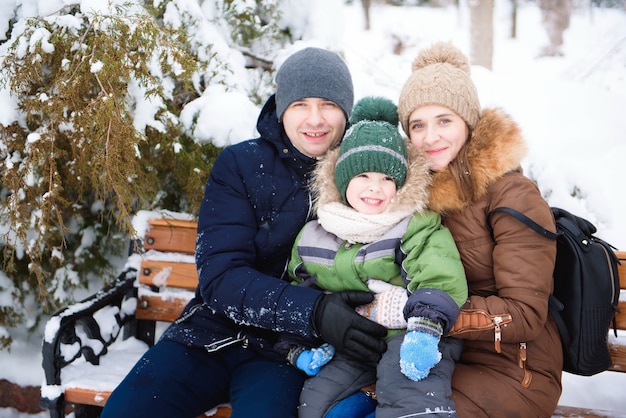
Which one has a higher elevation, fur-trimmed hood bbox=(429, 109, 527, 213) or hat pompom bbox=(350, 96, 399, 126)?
hat pompom bbox=(350, 96, 399, 126)

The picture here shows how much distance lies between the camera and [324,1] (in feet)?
13.6

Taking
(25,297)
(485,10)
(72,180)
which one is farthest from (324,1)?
(485,10)

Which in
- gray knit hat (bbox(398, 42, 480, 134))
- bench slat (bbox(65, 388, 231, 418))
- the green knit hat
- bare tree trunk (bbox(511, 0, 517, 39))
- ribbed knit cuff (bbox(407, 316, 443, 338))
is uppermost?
bare tree trunk (bbox(511, 0, 517, 39))

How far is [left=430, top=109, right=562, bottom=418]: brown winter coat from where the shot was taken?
2.11 meters

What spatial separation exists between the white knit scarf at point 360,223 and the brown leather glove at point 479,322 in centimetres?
47

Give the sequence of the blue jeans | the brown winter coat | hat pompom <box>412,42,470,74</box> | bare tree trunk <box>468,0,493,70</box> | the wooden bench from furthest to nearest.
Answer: bare tree trunk <box>468,0,493,70</box>, the wooden bench, hat pompom <box>412,42,470,74</box>, the blue jeans, the brown winter coat

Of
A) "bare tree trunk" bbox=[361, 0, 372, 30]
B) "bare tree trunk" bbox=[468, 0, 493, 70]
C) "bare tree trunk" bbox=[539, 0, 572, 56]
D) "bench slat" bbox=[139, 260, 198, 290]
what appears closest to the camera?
"bench slat" bbox=[139, 260, 198, 290]

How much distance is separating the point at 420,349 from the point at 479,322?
1.04ft

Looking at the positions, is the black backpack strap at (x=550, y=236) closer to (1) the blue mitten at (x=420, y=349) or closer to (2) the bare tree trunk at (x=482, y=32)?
(1) the blue mitten at (x=420, y=349)

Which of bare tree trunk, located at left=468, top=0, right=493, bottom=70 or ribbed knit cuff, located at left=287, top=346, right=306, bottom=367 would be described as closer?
ribbed knit cuff, located at left=287, top=346, right=306, bottom=367

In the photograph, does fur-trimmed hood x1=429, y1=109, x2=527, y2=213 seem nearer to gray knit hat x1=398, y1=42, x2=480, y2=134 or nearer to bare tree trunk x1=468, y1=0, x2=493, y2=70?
gray knit hat x1=398, y1=42, x2=480, y2=134

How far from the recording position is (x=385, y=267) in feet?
7.47

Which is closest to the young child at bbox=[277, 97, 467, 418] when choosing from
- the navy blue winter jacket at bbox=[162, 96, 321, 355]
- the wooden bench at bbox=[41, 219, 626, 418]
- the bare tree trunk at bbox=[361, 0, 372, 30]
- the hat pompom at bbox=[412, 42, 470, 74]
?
the navy blue winter jacket at bbox=[162, 96, 321, 355]

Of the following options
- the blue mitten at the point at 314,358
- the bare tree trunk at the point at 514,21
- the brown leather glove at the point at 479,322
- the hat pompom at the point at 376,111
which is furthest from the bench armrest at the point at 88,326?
the bare tree trunk at the point at 514,21
